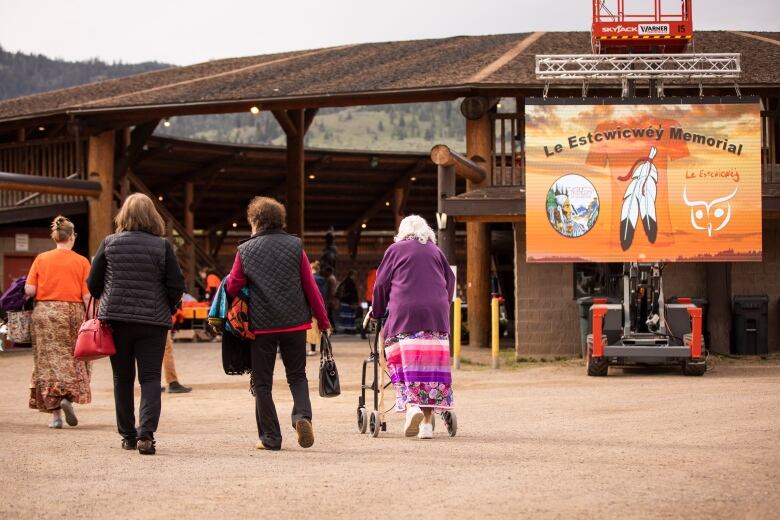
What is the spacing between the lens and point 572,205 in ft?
56.0

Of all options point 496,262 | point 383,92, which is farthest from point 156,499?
point 496,262

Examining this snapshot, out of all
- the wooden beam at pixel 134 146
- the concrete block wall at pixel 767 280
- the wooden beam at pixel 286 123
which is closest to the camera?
the concrete block wall at pixel 767 280

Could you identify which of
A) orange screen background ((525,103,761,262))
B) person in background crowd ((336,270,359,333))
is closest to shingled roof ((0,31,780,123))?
orange screen background ((525,103,761,262))

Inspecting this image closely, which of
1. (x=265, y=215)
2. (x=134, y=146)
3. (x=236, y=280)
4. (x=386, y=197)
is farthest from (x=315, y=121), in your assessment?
(x=236, y=280)

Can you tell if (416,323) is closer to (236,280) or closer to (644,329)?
(236,280)

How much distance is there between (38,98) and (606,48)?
15.4 m

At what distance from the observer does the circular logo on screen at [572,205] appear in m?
17.0

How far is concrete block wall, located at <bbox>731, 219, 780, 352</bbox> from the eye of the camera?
20.0 meters

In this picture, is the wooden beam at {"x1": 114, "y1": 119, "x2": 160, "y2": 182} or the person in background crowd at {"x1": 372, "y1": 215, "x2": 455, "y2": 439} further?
the wooden beam at {"x1": 114, "y1": 119, "x2": 160, "y2": 182}

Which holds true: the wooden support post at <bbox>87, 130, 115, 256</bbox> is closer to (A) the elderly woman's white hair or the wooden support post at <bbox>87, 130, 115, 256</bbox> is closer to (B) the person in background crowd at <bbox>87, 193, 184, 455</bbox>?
(A) the elderly woman's white hair

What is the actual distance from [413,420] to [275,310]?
4.68ft

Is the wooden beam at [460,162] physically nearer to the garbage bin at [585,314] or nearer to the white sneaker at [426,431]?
the garbage bin at [585,314]

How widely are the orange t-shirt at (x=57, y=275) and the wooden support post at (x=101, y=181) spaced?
15.9m

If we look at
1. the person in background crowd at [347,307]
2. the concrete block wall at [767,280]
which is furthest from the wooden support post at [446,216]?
the person in background crowd at [347,307]
